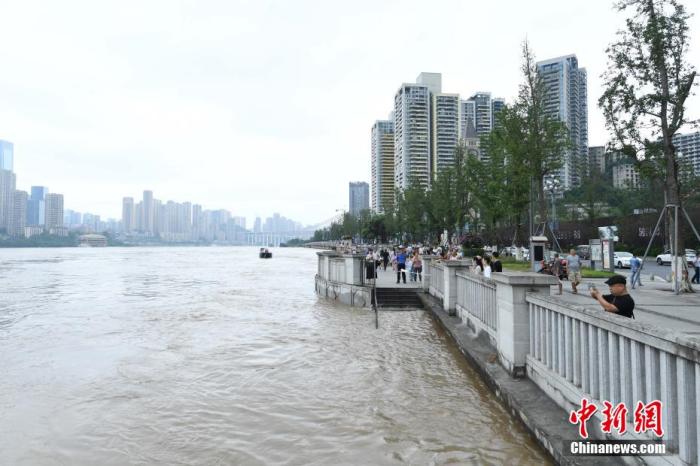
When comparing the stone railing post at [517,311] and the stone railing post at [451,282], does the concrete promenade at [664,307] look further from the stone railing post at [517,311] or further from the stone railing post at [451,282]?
the stone railing post at [451,282]

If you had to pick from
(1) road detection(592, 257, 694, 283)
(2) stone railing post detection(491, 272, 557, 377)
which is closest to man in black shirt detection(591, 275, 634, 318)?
(2) stone railing post detection(491, 272, 557, 377)

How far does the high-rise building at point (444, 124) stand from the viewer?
136150 mm

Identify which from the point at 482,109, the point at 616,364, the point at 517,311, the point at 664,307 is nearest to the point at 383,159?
the point at 482,109

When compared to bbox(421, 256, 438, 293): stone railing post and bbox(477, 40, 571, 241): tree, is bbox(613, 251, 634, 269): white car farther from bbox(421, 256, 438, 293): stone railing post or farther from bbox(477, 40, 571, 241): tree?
bbox(421, 256, 438, 293): stone railing post

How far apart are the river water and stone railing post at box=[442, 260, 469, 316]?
3.22 feet

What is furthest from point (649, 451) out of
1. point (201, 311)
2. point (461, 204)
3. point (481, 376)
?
point (461, 204)

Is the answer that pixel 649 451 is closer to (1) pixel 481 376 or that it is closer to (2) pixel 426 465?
(2) pixel 426 465

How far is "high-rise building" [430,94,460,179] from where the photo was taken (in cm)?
13615

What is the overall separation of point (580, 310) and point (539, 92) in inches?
1184

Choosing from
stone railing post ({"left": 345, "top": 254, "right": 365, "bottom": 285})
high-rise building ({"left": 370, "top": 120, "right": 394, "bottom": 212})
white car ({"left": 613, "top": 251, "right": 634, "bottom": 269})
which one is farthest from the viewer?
high-rise building ({"left": 370, "top": 120, "right": 394, "bottom": 212})

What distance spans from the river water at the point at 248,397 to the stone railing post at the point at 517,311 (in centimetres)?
88

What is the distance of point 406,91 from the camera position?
150875 millimetres

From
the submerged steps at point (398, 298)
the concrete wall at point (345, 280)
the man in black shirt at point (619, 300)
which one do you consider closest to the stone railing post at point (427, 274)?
the submerged steps at point (398, 298)

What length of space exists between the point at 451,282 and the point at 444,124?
434ft
